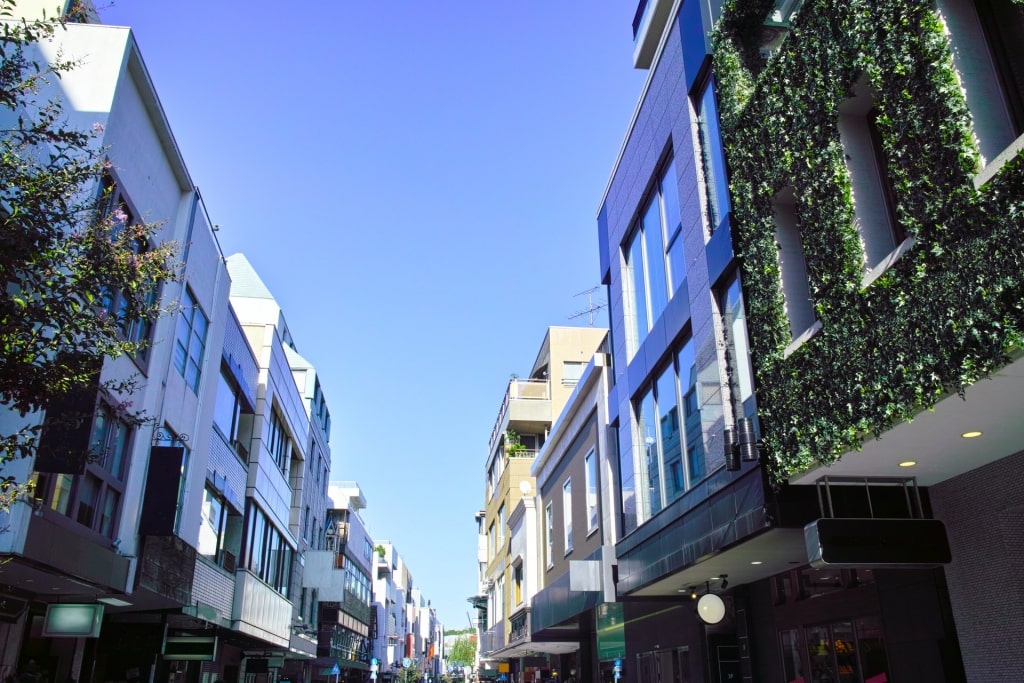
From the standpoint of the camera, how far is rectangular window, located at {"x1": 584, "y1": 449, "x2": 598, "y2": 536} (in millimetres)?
22062

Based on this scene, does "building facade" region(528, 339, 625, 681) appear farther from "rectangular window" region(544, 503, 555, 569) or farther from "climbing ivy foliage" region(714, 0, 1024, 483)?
"climbing ivy foliage" region(714, 0, 1024, 483)

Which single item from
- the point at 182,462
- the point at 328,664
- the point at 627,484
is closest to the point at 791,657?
the point at 627,484

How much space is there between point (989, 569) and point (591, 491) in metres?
14.4

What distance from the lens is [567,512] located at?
86.1 feet

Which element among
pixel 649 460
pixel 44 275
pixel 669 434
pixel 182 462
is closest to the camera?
pixel 44 275

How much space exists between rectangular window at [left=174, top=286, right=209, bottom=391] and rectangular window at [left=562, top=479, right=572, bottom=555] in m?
12.1

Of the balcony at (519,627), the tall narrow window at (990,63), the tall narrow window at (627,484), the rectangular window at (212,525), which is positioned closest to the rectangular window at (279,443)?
the rectangular window at (212,525)

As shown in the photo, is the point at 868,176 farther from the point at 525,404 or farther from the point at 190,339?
the point at 525,404

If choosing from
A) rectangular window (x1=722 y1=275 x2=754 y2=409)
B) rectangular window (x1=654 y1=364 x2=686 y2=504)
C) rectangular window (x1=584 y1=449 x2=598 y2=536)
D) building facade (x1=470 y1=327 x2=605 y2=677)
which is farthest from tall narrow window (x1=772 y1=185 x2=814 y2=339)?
building facade (x1=470 y1=327 x2=605 y2=677)

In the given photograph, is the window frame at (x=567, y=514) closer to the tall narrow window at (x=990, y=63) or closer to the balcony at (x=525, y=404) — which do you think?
the balcony at (x=525, y=404)

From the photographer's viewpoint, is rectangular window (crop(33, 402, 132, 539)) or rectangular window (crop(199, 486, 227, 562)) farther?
rectangular window (crop(199, 486, 227, 562))

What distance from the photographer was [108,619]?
59.4 ft

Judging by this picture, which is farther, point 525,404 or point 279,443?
point 525,404

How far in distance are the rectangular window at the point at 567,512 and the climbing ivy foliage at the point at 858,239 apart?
51.1 feet
